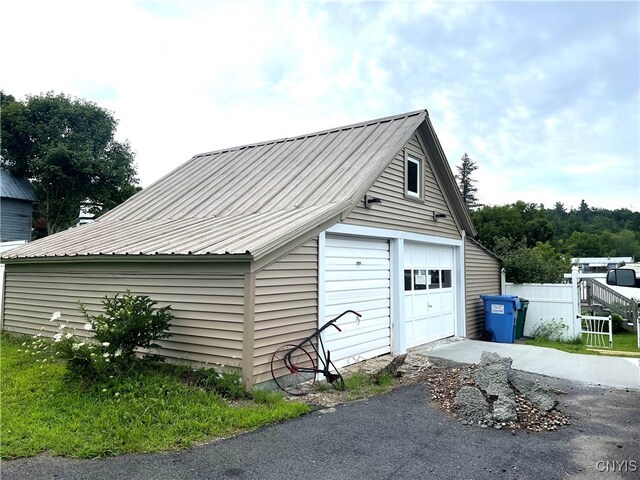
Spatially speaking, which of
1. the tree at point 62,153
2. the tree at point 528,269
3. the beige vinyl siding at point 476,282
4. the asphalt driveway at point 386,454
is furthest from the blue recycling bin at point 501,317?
the tree at point 62,153

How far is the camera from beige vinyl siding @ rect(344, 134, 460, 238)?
8.58 m

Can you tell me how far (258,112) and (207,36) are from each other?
238 inches

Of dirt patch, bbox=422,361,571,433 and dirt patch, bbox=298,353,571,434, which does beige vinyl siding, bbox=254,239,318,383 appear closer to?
dirt patch, bbox=298,353,571,434

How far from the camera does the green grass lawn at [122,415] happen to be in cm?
409

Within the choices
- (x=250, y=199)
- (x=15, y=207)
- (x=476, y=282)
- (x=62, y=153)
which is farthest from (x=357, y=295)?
(x=15, y=207)

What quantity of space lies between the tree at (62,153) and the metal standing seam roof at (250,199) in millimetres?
16856

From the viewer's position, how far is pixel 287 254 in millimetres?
6383

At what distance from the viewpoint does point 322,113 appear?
18.8 metres

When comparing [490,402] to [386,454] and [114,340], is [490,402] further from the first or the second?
[114,340]

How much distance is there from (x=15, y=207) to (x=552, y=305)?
1171 inches

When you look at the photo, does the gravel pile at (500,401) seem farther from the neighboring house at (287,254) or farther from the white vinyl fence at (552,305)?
the white vinyl fence at (552,305)

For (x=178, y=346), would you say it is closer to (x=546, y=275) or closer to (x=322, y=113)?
(x=546, y=275)

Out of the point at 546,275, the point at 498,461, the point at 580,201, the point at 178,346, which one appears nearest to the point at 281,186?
the point at 178,346

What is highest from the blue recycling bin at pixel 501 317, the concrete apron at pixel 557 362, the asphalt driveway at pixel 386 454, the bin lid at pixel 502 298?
the bin lid at pixel 502 298
